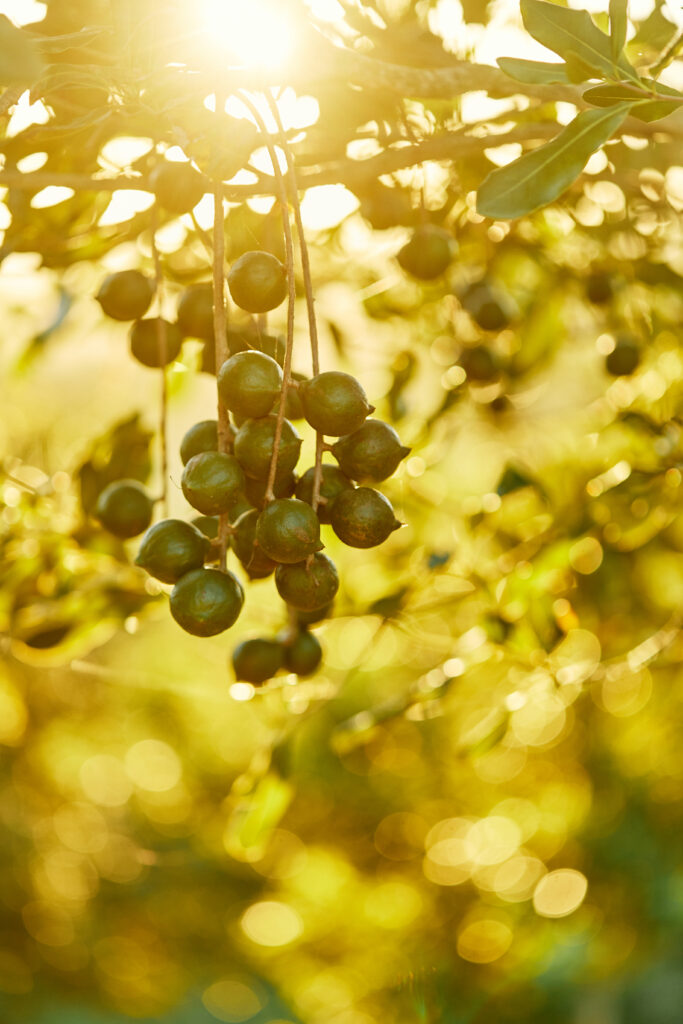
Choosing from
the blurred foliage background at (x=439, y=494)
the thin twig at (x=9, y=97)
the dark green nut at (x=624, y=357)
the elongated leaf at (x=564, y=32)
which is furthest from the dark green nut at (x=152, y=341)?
the dark green nut at (x=624, y=357)

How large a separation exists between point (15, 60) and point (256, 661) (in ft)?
2.62

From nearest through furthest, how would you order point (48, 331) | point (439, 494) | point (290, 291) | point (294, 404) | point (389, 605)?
point (290, 291) < point (294, 404) < point (389, 605) < point (48, 331) < point (439, 494)

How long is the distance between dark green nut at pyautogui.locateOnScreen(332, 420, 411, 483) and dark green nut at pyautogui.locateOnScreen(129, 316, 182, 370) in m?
0.45

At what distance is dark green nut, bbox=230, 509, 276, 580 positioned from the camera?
872mm

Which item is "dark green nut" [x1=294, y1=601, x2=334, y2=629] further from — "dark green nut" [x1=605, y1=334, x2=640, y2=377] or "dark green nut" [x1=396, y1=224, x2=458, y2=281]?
"dark green nut" [x1=605, y1=334, x2=640, y2=377]

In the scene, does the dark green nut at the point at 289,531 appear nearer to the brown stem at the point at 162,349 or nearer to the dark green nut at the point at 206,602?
the dark green nut at the point at 206,602

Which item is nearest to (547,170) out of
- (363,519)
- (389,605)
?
(363,519)

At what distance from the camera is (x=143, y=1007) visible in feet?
17.1

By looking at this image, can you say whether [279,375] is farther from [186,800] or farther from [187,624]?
[186,800]

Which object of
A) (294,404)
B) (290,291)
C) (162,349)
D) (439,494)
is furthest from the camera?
(439,494)

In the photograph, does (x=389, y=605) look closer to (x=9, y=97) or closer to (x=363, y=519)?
(x=363, y=519)

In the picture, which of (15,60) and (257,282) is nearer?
(15,60)

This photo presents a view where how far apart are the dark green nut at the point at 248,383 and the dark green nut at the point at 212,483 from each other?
5 cm

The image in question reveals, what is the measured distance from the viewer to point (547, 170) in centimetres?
77
